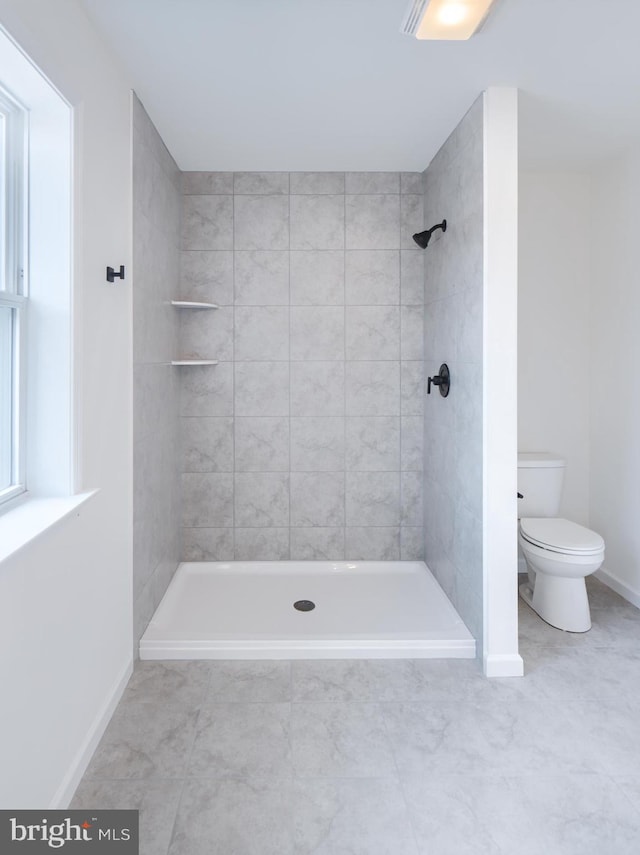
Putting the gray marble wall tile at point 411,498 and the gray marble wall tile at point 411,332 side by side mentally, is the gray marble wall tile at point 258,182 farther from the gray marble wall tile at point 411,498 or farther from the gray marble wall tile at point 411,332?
the gray marble wall tile at point 411,498

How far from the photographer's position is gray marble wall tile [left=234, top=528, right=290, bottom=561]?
11.6ft

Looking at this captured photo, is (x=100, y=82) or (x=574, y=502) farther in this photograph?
(x=574, y=502)

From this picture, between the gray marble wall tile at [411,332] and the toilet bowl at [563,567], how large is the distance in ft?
3.88

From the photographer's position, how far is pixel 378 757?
1916mm

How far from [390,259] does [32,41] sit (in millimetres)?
2291

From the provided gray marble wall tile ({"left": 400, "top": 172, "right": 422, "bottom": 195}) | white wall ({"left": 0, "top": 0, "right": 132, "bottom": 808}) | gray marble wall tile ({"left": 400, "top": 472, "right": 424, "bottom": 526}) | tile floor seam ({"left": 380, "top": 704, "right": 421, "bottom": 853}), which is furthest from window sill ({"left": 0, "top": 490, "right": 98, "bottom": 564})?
gray marble wall tile ({"left": 400, "top": 172, "right": 422, "bottom": 195})

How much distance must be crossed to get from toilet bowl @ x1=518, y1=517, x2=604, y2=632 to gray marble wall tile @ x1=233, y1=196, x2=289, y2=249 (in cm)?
213

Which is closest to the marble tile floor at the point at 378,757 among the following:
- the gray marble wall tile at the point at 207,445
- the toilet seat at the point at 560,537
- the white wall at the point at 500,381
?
the white wall at the point at 500,381

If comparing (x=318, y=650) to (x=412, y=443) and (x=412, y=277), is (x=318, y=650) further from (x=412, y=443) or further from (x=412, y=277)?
(x=412, y=277)

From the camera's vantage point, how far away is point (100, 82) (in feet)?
6.56

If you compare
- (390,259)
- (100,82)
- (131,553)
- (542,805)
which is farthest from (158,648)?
(390,259)

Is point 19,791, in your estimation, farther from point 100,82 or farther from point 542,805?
point 100,82

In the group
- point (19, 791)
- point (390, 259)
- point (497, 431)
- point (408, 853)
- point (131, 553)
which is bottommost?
point (408, 853)

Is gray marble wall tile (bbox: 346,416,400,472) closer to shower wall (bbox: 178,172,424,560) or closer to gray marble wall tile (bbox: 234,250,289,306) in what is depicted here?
shower wall (bbox: 178,172,424,560)
